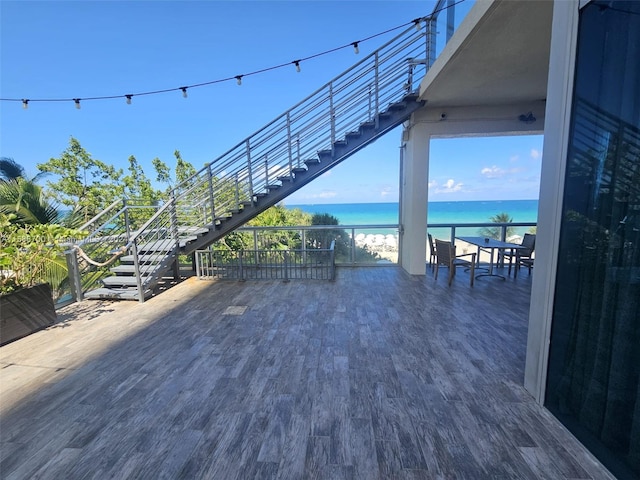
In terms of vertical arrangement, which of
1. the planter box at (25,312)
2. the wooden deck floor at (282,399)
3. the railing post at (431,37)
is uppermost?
the railing post at (431,37)

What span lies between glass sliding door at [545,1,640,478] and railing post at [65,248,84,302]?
18.8 feet

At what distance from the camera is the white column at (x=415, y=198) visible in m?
5.08

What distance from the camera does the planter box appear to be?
2.89m

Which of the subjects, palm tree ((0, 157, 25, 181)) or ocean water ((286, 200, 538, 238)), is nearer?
palm tree ((0, 157, 25, 181))

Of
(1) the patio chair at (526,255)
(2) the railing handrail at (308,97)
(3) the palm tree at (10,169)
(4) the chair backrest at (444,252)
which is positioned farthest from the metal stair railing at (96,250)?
(1) the patio chair at (526,255)

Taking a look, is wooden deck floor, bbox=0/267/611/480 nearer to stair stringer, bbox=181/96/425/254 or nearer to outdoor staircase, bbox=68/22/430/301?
outdoor staircase, bbox=68/22/430/301

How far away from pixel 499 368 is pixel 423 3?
547 cm

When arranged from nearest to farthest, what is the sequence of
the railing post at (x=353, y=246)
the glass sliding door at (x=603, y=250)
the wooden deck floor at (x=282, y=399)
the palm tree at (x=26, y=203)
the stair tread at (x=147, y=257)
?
the glass sliding door at (x=603, y=250) < the wooden deck floor at (x=282, y=399) < the stair tread at (x=147, y=257) < the palm tree at (x=26, y=203) < the railing post at (x=353, y=246)

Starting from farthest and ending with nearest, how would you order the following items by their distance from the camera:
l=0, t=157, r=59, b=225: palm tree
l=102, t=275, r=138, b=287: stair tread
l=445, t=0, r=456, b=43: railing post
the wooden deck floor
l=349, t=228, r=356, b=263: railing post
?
l=349, t=228, r=356, b=263: railing post < l=0, t=157, r=59, b=225: palm tree < l=102, t=275, r=138, b=287: stair tread < l=445, t=0, r=456, b=43: railing post < the wooden deck floor

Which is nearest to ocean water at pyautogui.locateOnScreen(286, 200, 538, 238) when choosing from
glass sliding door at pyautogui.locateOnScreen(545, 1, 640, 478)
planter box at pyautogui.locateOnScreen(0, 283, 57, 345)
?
planter box at pyautogui.locateOnScreen(0, 283, 57, 345)

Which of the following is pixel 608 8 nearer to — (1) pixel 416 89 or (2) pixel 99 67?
(1) pixel 416 89

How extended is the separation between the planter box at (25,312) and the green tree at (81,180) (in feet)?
21.9

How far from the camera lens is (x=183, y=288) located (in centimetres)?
491

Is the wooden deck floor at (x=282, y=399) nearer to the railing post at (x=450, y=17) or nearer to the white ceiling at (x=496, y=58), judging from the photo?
the white ceiling at (x=496, y=58)
